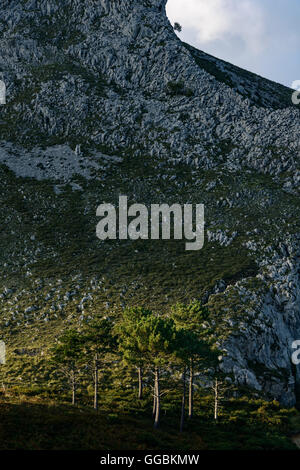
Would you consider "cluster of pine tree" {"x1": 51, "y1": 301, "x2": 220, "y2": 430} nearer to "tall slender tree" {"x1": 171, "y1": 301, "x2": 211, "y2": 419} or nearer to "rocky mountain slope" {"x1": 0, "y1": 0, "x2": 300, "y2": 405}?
"tall slender tree" {"x1": 171, "y1": 301, "x2": 211, "y2": 419}

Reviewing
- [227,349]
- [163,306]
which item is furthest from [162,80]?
[227,349]

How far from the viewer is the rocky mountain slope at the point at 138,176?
53.9m

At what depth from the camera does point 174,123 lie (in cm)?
10338

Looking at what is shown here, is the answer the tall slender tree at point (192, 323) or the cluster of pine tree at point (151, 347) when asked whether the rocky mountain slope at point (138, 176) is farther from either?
the cluster of pine tree at point (151, 347)

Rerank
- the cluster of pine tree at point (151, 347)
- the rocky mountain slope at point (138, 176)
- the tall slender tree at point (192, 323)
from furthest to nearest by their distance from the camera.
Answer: the rocky mountain slope at point (138, 176) → the tall slender tree at point (192, 323) → the cluster of pine tree at point (151, 347)

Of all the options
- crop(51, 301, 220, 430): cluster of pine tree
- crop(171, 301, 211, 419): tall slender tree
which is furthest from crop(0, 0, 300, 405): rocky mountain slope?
crop(51, 301, 220, 430): cluster of pine tree

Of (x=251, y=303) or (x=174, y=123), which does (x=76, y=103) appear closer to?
(x=174, y=123)

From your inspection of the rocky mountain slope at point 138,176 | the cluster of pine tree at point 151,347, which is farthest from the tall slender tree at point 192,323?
the rocky mountain slope at point 138,176

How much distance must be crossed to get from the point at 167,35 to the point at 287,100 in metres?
55.2

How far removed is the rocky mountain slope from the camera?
53.9m

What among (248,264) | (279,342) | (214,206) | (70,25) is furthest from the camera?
(70,25)

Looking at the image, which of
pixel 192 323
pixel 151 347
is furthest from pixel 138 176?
pixel 151 347

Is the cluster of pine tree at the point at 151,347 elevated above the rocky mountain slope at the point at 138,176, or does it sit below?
below

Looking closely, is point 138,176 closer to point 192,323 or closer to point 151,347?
point 192,323
